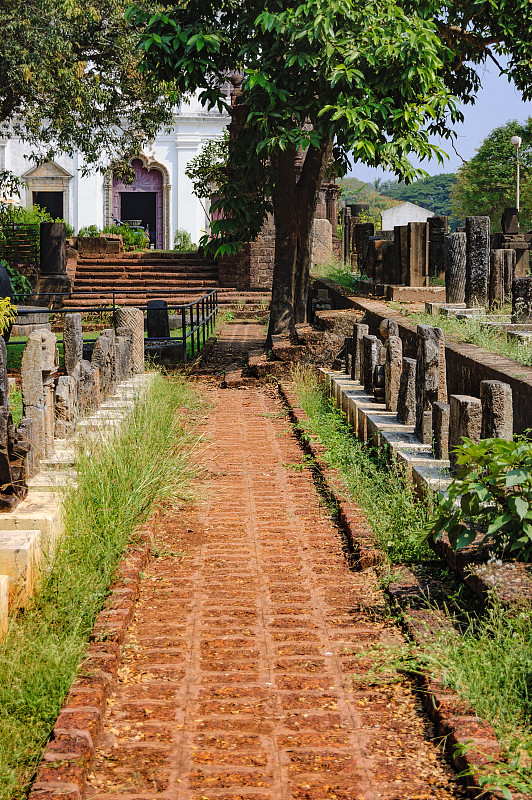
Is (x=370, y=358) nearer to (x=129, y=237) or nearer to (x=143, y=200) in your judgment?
(x=129, y=237)

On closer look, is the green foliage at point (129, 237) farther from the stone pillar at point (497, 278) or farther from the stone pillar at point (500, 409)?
the stone pillar at point (500, 409)

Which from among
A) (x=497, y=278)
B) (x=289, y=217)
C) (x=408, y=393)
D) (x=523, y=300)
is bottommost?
(x=408, y=393)

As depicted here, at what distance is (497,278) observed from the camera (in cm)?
1095

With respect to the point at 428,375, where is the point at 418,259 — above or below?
above

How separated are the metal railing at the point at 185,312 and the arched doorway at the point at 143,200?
1661 cm

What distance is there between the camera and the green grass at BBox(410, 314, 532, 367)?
7.48m

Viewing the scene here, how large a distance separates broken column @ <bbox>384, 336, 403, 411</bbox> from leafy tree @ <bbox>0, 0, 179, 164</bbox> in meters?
10.4

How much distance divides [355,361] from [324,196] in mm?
18387

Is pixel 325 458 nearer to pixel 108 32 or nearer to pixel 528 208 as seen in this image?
pixel 108 32

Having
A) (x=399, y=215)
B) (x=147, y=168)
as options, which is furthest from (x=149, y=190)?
(x=399, y=215)

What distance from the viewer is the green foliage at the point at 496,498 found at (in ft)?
12.8

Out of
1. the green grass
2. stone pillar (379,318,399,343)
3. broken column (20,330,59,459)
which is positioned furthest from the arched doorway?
broken column (20,330,59,459)

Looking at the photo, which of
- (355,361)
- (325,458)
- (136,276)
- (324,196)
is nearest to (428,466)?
(325,458)

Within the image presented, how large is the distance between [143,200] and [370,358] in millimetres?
30843
